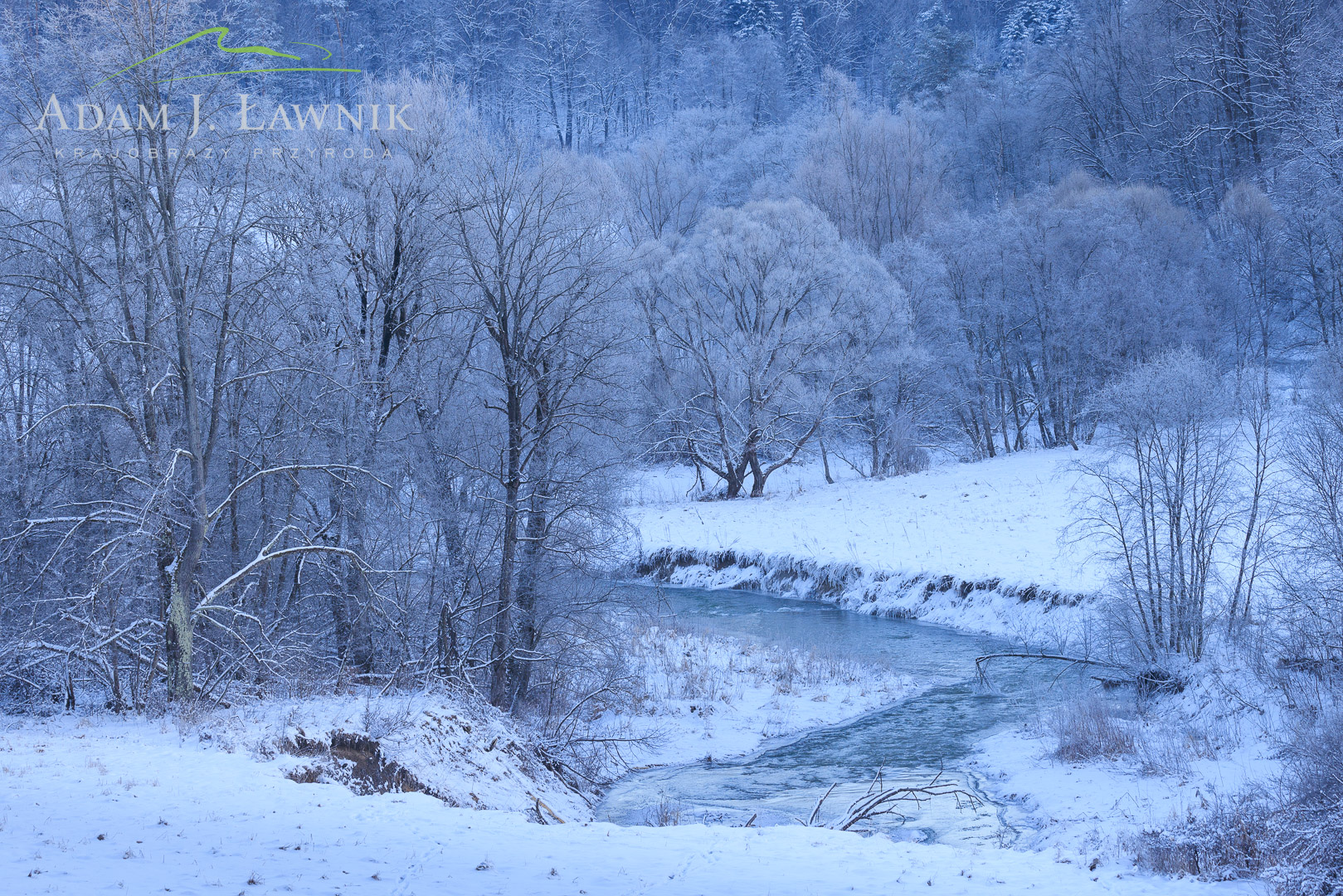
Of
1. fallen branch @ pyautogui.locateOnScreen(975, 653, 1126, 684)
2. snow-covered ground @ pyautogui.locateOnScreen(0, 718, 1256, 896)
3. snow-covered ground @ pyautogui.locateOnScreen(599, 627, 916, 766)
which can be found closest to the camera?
snow-covered ground @ pyautogui.locateOnScreen(0, 718, 1256, 896)

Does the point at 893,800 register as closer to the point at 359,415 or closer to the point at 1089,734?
the point at 1089,734

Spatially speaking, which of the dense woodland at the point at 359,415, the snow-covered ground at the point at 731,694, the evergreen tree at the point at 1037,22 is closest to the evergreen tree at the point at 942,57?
the evergreen tree at the point at 1037,22

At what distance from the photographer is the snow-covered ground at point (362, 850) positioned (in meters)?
5.81

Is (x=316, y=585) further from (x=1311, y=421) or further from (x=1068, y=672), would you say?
→ (x=1311, y=421)

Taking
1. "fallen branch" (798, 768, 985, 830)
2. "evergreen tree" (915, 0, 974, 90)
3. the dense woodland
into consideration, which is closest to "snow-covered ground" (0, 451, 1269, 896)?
"fallen branch" (798, 768, 985, 830)

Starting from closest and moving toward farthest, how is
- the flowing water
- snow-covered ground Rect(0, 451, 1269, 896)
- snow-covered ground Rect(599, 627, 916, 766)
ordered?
1. snow-covered ground Rect(0, 451, 1269, 896)
2. the flowing water
3. snow-covered ground Rect(599, 627, 916, 766)

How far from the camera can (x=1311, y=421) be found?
12.4m

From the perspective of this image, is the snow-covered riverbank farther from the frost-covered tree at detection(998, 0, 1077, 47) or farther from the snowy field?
the frost-covered tree at detection(998, 0, 1077, 47)

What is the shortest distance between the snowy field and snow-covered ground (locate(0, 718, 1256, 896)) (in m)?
13.4

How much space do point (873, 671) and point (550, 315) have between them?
883cm

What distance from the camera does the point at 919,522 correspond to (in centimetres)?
2647

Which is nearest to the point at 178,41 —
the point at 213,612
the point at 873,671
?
the point at 213,612

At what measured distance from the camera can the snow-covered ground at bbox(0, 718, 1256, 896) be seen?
229 inches

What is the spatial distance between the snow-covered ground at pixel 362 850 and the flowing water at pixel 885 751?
2.21 m
